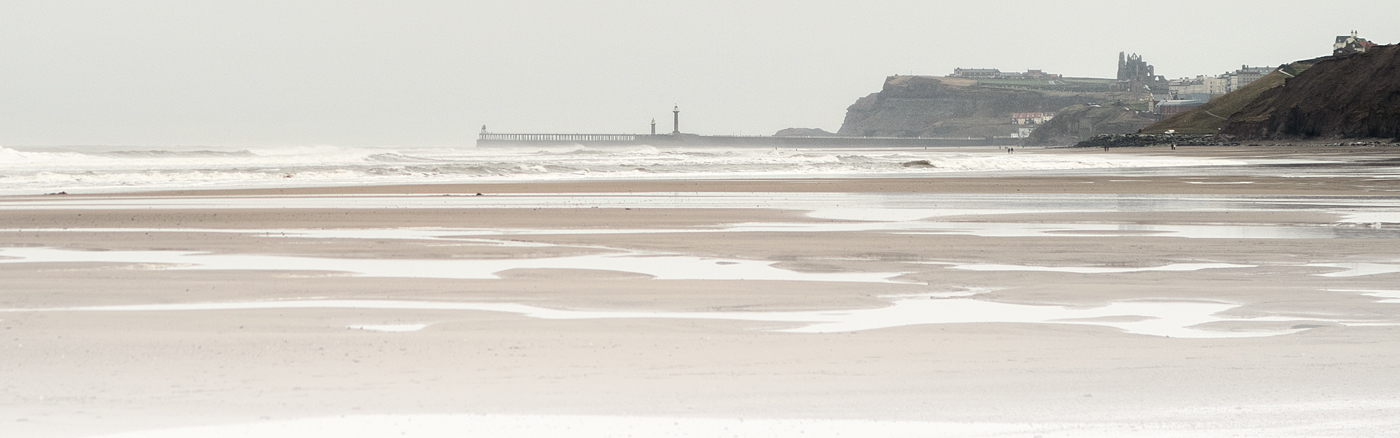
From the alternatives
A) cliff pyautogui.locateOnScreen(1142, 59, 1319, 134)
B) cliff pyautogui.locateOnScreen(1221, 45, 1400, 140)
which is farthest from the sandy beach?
cliff pyautogui.locateOnScreen(1142, 59, 1319, 134)

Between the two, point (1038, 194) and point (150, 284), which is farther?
point (1038, 194)

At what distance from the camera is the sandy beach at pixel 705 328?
307 centimetres

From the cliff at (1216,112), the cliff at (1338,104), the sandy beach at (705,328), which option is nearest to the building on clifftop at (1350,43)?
the cliff at (1216,112)

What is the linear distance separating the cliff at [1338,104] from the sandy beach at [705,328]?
69.7 m

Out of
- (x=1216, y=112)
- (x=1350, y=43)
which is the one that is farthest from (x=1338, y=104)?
(x=1350, y=43)

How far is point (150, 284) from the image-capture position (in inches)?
218

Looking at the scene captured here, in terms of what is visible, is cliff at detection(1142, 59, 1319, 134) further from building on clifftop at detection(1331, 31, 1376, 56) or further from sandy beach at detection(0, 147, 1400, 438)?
sandy beach at detection(0, 147, 1400, 438)

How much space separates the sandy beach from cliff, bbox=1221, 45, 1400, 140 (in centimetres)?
6968

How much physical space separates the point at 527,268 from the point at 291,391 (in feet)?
10.4

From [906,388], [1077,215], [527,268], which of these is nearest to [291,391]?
[906,388]

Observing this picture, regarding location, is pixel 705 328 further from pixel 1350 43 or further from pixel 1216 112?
pixel 1350 43

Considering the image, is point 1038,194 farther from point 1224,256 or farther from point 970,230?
point 1224,256

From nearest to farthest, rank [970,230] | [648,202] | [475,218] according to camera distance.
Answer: [970,230]
[475,218]
[648,202]

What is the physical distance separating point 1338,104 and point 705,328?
81606mm
